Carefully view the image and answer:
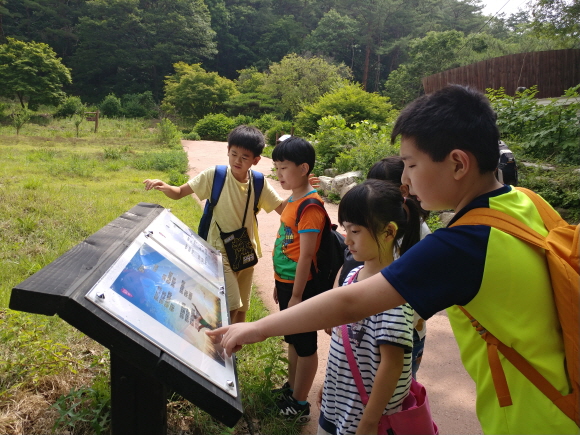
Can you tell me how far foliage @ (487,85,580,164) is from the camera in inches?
271

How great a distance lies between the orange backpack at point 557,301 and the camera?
90cm

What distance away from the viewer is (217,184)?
2615 millimetres

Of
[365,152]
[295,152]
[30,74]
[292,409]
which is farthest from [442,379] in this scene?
[30,74]

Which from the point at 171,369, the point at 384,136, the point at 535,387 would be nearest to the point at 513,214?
the point at 535,387

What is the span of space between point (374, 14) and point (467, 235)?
46.7 metres

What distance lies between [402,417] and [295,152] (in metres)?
1.31

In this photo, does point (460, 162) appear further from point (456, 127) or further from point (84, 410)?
point (84, 410)

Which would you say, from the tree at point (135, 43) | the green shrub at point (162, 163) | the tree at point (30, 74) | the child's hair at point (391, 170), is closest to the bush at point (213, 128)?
the tree at point (30, 74)

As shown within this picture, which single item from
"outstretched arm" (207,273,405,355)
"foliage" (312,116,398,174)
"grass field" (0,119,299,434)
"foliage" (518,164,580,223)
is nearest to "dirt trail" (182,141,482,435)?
"grass field" (0,119,299,434)

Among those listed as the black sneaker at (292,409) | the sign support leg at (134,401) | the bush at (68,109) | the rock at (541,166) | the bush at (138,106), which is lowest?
the bush at (138,106)

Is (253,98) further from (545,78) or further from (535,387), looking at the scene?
(535,387)

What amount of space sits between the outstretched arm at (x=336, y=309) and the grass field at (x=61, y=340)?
105 centimetres

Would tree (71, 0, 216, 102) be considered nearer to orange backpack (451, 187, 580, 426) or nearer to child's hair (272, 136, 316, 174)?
child's hair (272, 136, 316, 174)

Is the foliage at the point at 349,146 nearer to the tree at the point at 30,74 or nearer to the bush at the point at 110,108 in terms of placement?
the tree at the point at 30,74
